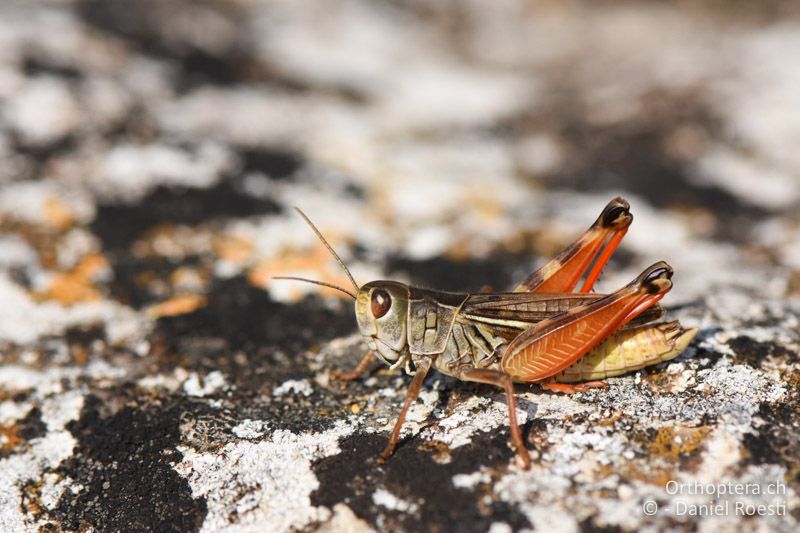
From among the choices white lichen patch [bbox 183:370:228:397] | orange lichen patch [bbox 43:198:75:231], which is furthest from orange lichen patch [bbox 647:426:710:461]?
orange lichen patch [bbox 43:198:75:231]

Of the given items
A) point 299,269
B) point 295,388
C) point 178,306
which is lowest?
point 295,388

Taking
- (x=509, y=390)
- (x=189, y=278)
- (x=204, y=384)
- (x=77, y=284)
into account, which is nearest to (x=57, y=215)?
(x=77, y=284)

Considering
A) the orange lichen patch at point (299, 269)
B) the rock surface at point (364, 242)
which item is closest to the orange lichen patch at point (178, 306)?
the rock surface at point (364, 242)

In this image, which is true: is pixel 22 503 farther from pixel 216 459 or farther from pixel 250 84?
pixel 250 84

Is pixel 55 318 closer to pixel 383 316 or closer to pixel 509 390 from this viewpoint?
pixel 383 316

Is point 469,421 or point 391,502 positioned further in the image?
point 469,421

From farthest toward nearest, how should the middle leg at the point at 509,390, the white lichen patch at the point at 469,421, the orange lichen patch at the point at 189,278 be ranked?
the orange lichen patch at the point at 189,278 → the white lichen patch at the point at 469,421 → the middle leg at the point at 509,390

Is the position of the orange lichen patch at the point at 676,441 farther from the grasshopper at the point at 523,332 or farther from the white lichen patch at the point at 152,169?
the white lichen patch at the point at 152,169
